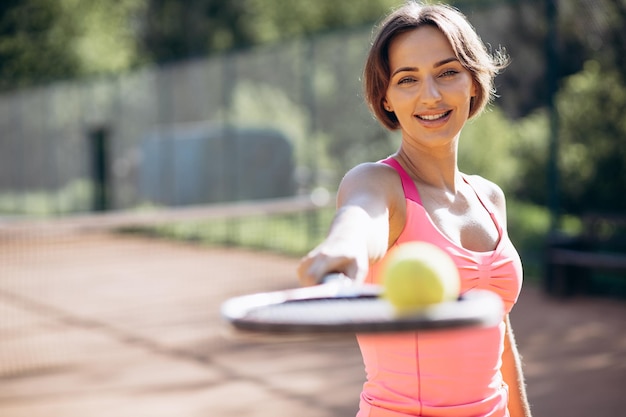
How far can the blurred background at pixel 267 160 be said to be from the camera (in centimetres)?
917

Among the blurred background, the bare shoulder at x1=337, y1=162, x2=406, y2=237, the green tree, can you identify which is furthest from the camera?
the green tree

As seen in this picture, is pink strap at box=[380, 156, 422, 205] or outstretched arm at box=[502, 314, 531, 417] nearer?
pink strap at box=[380, 156, 422, 205]

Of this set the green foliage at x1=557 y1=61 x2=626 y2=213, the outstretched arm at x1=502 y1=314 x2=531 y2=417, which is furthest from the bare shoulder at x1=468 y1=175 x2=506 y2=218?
the green foliage at x1=557 y1=61 x2=626 y2=213

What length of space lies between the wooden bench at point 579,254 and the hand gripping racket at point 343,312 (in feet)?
26.0

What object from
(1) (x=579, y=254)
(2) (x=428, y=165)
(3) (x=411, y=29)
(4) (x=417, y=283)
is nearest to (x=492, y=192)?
(2) (x=428, y=165)

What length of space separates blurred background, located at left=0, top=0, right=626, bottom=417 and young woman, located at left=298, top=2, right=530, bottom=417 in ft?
10.5

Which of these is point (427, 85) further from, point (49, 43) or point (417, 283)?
point (49, 43)

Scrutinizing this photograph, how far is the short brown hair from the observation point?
1882 mm

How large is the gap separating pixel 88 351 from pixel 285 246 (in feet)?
19.6

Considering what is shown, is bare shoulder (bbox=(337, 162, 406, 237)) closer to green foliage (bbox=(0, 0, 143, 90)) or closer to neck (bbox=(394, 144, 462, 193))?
neck (bbox=(394, 144, 462, 193))

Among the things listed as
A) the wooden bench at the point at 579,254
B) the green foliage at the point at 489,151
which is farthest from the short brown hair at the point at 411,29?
the green foliage at the point at 489,151

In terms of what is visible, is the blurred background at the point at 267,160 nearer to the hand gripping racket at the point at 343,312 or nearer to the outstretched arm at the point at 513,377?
the outstretched arm at the point at 513,377

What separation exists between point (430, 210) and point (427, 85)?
278 millimetres

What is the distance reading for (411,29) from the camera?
188 centimetres
